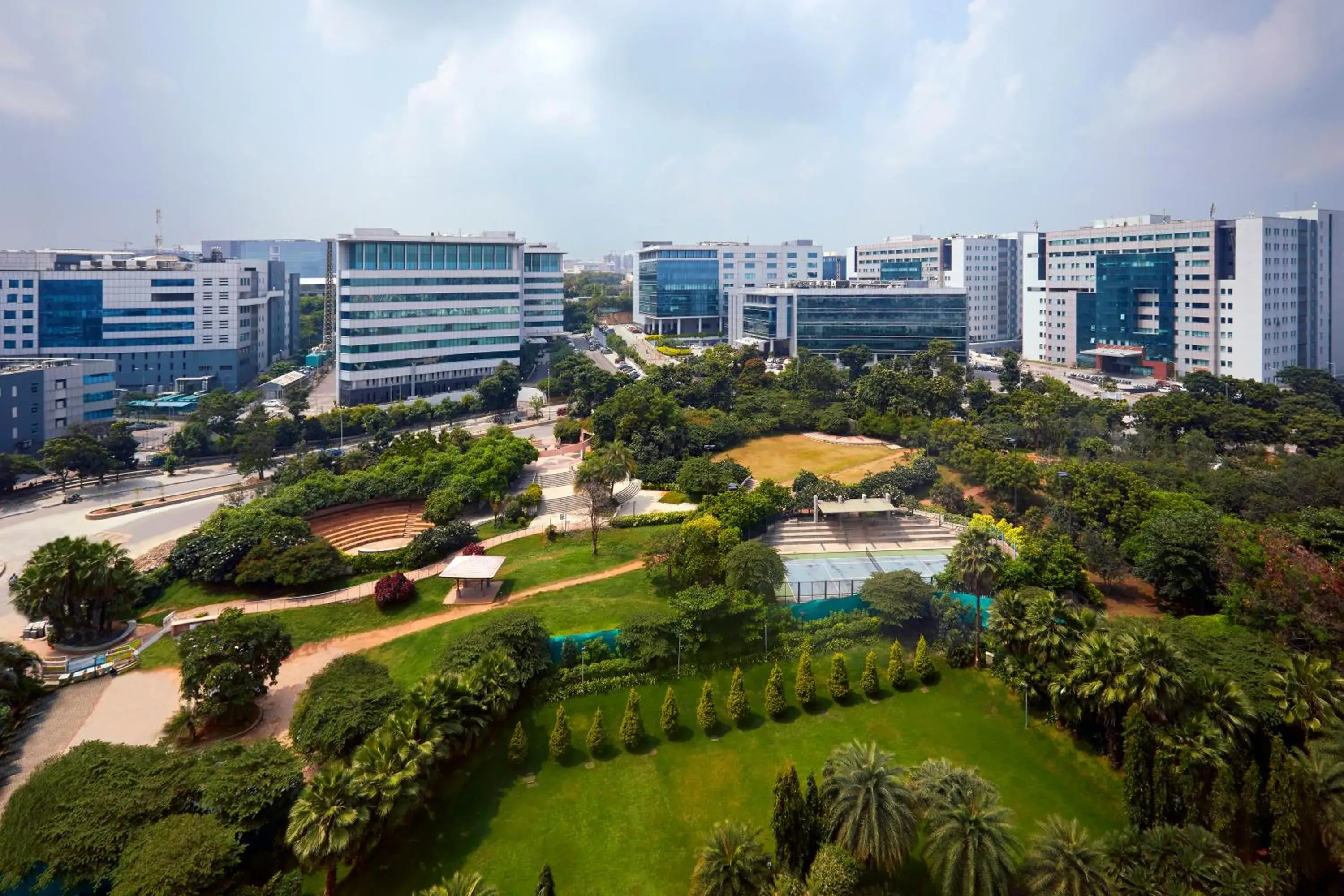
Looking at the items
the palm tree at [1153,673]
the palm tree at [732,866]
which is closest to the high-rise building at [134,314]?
the palm tree at [732,866]

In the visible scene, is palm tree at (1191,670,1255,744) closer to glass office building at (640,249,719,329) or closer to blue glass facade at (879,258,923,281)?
glass office building at (640,249,719,329)

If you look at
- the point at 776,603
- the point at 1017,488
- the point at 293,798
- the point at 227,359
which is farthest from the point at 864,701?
the point at 227,359

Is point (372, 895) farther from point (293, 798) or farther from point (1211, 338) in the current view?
point (1211, 338)

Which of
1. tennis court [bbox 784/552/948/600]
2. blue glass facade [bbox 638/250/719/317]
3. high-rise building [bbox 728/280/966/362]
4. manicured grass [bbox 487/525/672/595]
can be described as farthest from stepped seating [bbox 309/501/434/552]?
blue glass facade [bbox 638/250/719/317]

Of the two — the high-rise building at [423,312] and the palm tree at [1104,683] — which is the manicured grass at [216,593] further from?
the high-rise building at [423,312]

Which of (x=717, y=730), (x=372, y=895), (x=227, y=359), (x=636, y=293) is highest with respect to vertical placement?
(x=636, y=293)

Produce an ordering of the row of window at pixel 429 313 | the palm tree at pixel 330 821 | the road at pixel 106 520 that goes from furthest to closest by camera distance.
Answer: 1. the row of window at pixel 429 313
2. the road at pixel 106 520
3. the palm tree at pixel 330 821
